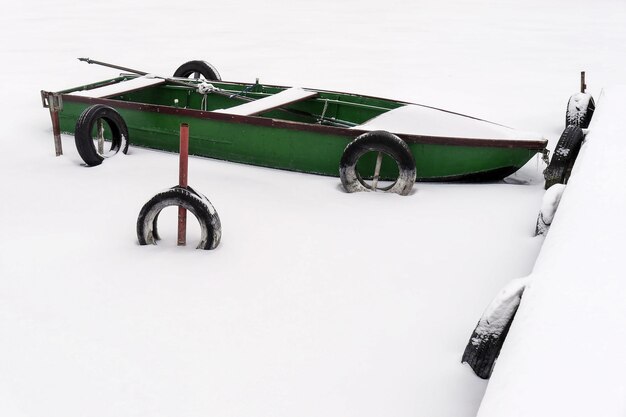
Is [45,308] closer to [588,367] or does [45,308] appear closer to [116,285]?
[116,285]

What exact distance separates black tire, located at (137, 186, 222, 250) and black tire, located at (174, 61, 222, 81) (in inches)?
153

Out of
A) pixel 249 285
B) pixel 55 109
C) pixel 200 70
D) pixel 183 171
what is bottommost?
pixel 249 285

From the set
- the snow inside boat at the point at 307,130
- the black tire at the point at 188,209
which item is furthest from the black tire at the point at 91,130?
the black tire at the point at 188,209

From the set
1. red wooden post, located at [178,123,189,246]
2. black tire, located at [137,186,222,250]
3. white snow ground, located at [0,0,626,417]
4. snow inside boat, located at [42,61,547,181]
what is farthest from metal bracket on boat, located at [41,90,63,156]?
red wooden post, located at [178,123,189,246]

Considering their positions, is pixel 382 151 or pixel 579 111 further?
pixel 579 111

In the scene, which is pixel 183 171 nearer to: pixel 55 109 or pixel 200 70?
pixel 55 109

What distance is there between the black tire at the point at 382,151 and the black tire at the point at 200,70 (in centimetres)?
309

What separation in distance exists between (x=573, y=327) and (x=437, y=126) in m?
3.68

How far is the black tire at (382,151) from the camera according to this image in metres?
5.73

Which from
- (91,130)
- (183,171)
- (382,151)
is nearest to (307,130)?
(382,151)

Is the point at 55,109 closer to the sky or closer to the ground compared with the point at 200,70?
closer to the ground

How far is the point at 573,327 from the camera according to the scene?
2.88 m

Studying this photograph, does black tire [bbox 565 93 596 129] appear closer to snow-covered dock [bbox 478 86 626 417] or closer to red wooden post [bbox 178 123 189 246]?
snow-covered dock [bbox 478 86 626 417]

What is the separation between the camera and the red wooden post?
14.6 ft
